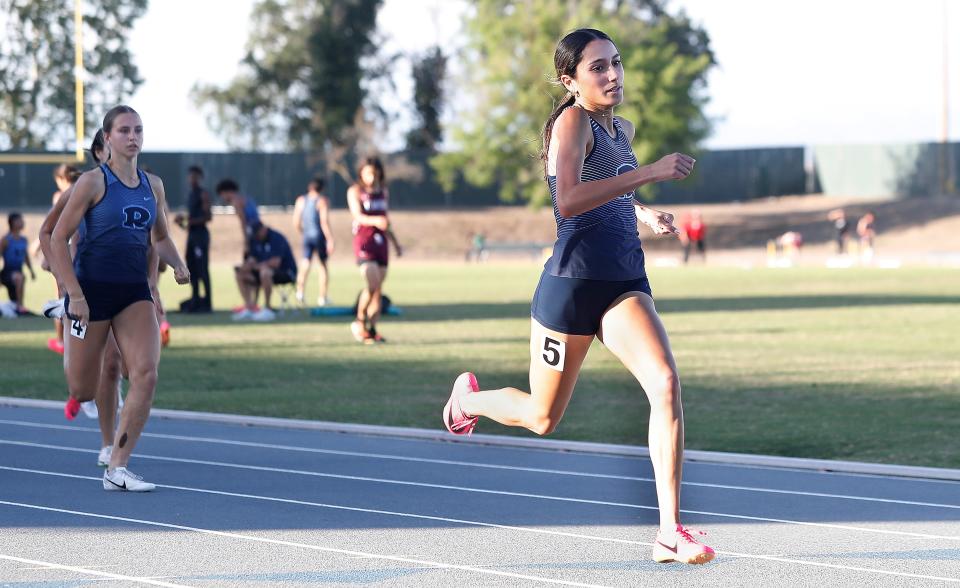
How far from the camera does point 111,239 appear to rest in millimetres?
8273

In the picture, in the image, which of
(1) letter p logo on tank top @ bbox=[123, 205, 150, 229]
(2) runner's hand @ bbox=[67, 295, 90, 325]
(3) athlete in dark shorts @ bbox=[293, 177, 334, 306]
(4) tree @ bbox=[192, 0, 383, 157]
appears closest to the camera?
(2) runner's hand @ bbox=[67, 295, 90, 325]

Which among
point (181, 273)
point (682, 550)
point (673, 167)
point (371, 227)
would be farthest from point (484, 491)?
point (371, 227)

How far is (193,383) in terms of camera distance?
14242mm

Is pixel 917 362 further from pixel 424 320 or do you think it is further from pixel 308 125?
pixel 308 125

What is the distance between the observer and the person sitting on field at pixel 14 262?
24.1 metres

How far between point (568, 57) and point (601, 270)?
2.76ft

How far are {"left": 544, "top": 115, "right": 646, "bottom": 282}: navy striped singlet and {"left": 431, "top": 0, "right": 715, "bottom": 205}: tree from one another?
212ft

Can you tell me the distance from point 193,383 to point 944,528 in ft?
27.4

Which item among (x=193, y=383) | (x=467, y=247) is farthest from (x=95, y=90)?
(x=193, y=383)

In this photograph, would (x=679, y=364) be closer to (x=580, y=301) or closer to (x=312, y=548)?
(x=312, y=548)

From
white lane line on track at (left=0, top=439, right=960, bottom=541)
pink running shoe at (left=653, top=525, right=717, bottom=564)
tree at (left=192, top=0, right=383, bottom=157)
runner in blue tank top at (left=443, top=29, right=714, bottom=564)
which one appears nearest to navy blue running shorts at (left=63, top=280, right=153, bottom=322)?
white lane line on track at (left=0, top=439, right=960, bottom=541)

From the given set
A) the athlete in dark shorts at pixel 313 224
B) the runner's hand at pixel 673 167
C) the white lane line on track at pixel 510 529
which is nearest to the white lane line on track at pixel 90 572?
the white lane line on track at pixel 510 529

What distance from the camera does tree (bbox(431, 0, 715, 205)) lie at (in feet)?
237

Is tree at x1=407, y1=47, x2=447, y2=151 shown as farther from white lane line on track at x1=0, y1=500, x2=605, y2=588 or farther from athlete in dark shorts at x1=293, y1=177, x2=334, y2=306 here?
white lane line on track at x1=0, y1=500, x2=605, y2=588
